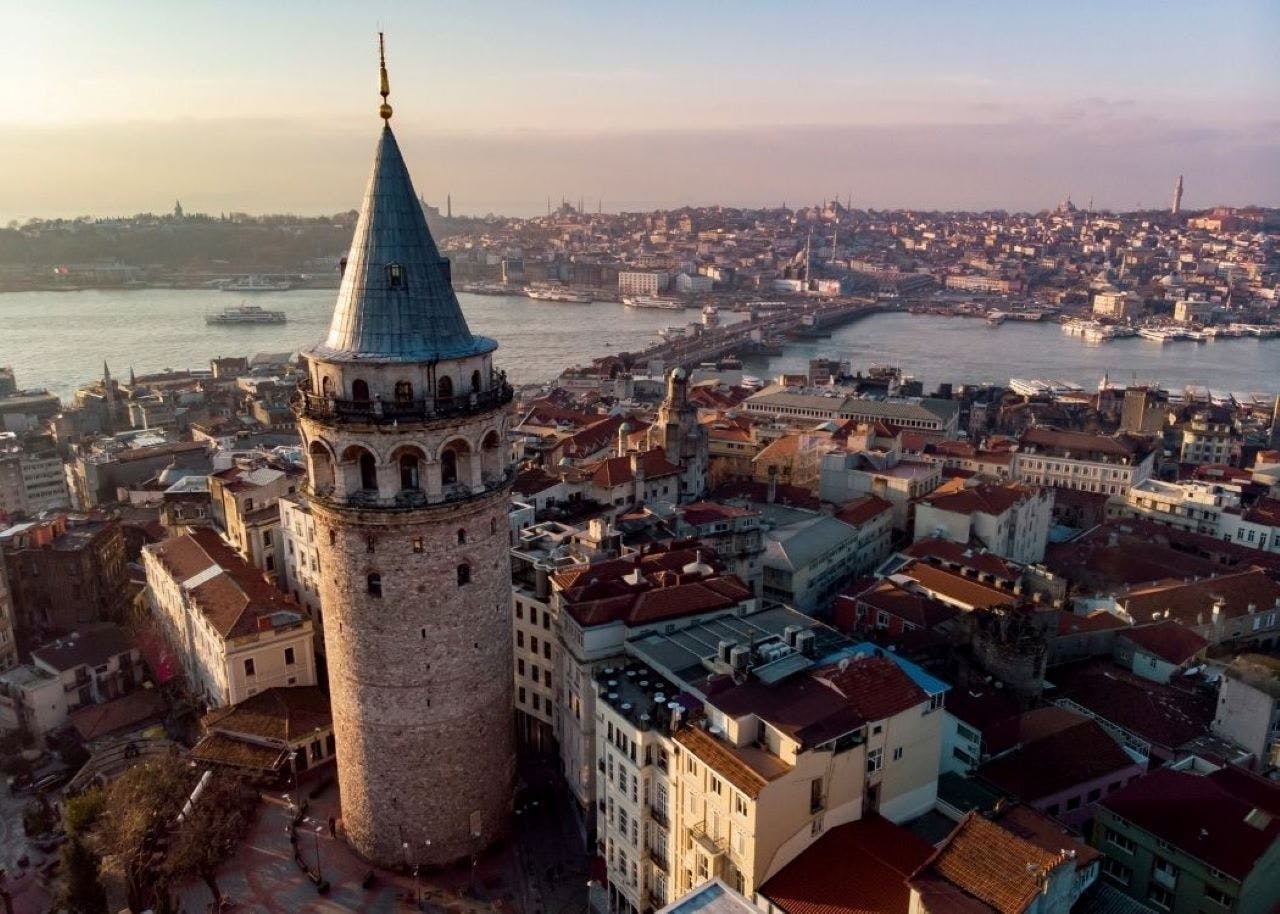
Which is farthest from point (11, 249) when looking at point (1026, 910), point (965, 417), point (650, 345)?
point (1026, 910)

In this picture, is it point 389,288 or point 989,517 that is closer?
point 389,288

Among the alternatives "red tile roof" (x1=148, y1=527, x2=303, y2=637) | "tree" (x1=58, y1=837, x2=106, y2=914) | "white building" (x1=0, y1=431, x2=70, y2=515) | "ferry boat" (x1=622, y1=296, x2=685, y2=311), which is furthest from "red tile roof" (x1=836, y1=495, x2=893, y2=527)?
"ferry boat" (x1=622, y1=296, x2=685, y2=311)

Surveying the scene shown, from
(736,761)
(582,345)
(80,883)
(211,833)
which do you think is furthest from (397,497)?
(582,345)

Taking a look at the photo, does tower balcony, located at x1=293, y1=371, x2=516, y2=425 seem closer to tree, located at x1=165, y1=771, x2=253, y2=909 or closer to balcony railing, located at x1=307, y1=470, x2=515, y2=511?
balcony railing, located at x1=307, y1=470, x2=515, y2=511

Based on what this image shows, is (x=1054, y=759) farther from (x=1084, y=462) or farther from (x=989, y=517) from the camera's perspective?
(x=1084, y=462)

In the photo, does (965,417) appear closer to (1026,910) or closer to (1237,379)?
(1237,379)

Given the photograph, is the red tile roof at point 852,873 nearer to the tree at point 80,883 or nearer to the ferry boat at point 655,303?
the tree at point 80,883

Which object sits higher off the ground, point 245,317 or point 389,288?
point 389,288

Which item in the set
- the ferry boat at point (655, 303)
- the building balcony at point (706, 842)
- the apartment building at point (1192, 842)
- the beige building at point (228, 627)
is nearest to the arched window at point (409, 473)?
the building balcony at point (706, 842)
